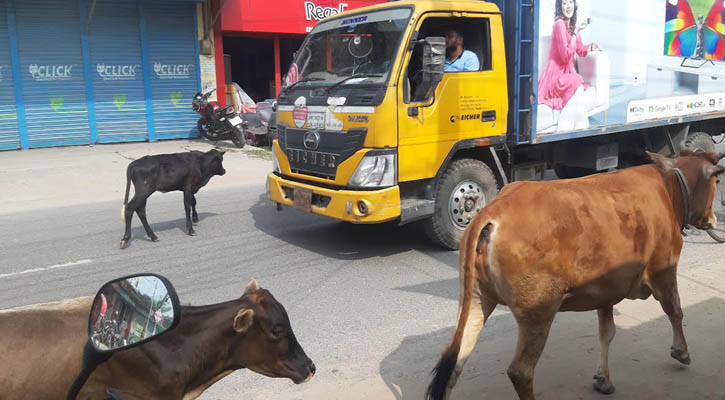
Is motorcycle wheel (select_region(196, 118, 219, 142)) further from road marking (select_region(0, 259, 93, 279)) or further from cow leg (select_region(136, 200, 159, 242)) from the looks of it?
road marking (select_region(0, 259, 93, 279))

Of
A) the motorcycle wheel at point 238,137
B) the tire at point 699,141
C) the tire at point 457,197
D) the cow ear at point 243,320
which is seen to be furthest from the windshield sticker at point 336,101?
the motorcycle wheel at point 238,137

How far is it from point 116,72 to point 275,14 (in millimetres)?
4701

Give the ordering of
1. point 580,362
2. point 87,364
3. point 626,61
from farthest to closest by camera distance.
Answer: point 626,61 → point 580,362 → point 87,364

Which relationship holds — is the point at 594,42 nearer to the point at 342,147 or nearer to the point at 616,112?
the point at 616,112

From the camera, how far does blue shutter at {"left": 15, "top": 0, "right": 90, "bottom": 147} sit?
580 inches

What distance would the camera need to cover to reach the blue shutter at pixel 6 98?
1437cm

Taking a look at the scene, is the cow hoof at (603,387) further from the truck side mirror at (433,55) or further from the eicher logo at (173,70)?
the eicher logo at (173,70)

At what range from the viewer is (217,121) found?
15836 mm

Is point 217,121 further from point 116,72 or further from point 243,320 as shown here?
point 243,320

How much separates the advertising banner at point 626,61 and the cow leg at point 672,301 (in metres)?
4.02

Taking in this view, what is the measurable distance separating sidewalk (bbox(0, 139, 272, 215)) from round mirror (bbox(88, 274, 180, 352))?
28.5ft

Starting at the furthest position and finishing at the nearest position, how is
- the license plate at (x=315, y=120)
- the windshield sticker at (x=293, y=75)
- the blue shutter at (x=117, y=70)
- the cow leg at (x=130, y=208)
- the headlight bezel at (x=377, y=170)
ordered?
the blue shutter at (x=117, y=70), the windshield sticker at (x=293, y=75), the cow leg at (x=130, y=208), the license plate at (x=315, y=120), the headlight bezel at (x=377, y=170)

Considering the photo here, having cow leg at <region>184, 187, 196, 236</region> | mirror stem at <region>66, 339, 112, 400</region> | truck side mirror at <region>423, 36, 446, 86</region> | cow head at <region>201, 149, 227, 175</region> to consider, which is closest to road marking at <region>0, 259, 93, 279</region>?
cow leg at <region>184, 187, 196, 236</region>

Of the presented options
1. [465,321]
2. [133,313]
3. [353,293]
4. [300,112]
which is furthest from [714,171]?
[300,112]
